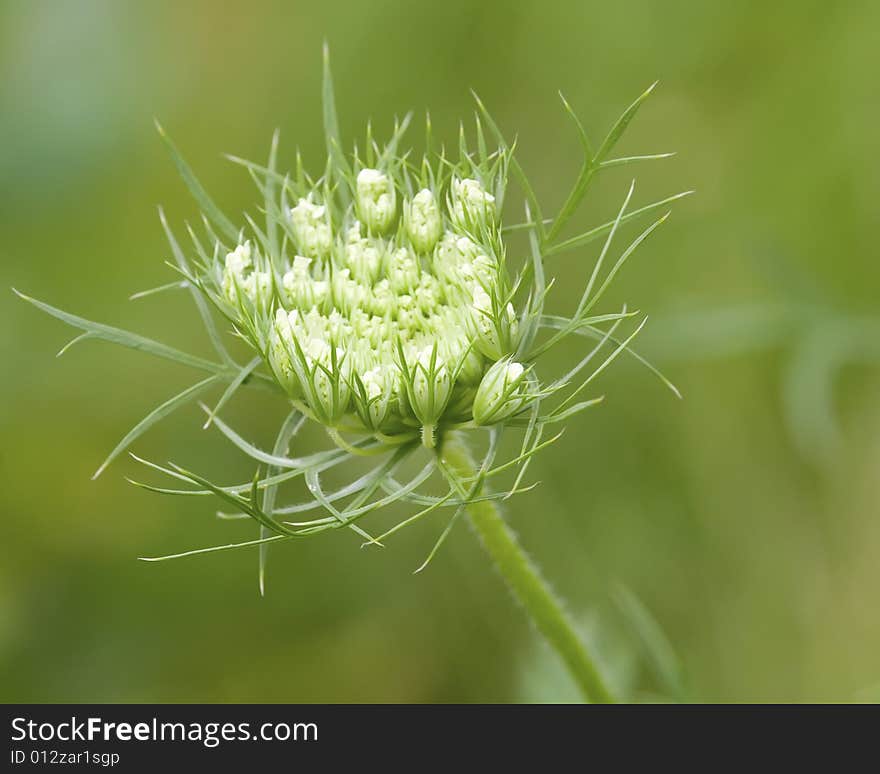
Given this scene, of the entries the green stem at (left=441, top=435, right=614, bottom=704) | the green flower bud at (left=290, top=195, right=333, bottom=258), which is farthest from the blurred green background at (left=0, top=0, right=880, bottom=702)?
the green flower bud at (left=290, top=195, right=333, bottom=258)

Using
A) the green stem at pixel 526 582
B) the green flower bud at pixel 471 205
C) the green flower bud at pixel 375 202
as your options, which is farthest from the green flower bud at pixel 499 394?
the green flower bud at pixel 375 202

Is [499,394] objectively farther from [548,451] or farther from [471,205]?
[548,451]

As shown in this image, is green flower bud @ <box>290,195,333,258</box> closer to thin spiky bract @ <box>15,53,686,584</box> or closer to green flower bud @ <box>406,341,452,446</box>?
thin spiky bract @ <box>15,53,686,584</box>

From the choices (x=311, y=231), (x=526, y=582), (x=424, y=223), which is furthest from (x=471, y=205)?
(x=526, y=582)

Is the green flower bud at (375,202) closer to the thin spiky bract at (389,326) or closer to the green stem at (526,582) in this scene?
the thin spiky bract at (389,326)

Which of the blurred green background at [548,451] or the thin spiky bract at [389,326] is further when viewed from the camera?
the blurred green background at [548,451]

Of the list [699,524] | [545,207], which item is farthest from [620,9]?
[699,524]

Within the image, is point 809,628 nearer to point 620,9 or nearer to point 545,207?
point 545,207
